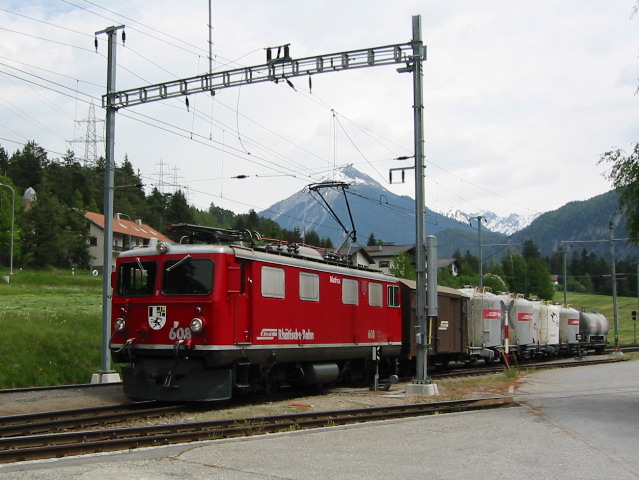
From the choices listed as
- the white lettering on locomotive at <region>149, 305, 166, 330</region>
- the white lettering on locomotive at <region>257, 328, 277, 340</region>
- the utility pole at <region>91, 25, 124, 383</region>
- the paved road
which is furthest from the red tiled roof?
the paved road

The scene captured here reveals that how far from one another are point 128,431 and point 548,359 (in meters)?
37.0

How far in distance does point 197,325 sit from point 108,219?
22.6 feet

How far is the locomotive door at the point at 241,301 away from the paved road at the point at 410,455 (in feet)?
11.0

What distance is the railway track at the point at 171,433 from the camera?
9.42m

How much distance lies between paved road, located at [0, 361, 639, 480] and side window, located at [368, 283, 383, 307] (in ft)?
19.7

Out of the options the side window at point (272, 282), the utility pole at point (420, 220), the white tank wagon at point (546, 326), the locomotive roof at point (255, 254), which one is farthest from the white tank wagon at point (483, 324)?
the side window at point (272, 282)

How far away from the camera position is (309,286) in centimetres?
1697

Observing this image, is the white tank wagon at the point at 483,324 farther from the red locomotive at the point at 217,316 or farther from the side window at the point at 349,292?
the red locomotive at the point at 217,316

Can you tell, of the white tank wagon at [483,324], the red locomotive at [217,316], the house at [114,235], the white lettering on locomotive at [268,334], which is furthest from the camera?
the house at [114,235]

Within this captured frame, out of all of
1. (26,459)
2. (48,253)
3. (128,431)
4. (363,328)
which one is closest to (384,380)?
(363,328)

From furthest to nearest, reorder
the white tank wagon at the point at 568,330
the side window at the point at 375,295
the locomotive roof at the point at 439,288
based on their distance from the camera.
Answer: the white tank wagon at the point at 568,330, the locomotive roof at the point at 439,288, the side window at the point at 375,295

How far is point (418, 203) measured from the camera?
18.6 m

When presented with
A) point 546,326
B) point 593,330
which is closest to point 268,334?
point 546,326

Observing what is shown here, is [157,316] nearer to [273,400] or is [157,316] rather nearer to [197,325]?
[197,325]
